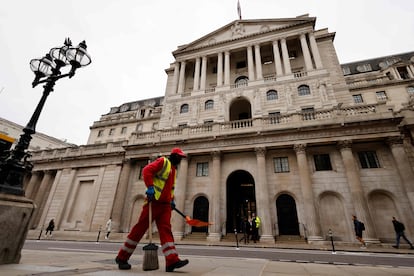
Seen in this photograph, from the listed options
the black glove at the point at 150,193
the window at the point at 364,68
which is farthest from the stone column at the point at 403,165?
the window at the point at 364,68

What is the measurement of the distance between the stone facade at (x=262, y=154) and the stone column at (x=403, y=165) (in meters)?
0.06

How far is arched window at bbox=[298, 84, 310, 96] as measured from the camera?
20.2 m

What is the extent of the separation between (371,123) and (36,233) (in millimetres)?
30039

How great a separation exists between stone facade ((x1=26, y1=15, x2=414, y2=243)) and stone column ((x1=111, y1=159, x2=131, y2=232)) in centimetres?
9

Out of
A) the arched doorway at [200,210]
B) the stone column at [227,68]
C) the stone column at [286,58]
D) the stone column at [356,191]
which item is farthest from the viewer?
the stone column at [227,68]

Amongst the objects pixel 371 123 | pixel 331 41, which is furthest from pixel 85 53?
pixel 331 41

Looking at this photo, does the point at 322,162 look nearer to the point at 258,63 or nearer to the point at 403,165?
the point at 403,165

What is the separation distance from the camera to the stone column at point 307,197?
13.0 metres

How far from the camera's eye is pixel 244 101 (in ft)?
74.8

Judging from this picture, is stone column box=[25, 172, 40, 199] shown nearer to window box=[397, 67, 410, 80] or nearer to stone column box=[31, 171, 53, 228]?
stone column box=[31, 171, 53, 228]

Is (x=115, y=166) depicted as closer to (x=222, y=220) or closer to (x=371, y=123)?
(x=222, y=220)

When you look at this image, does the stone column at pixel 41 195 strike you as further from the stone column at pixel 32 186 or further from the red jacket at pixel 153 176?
the red jacket at pixel 153 176

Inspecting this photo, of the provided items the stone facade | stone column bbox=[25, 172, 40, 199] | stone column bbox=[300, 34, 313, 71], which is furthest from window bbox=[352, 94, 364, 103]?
stone column bbox=[25, 172, 40, 199]

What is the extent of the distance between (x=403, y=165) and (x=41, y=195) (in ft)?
108
